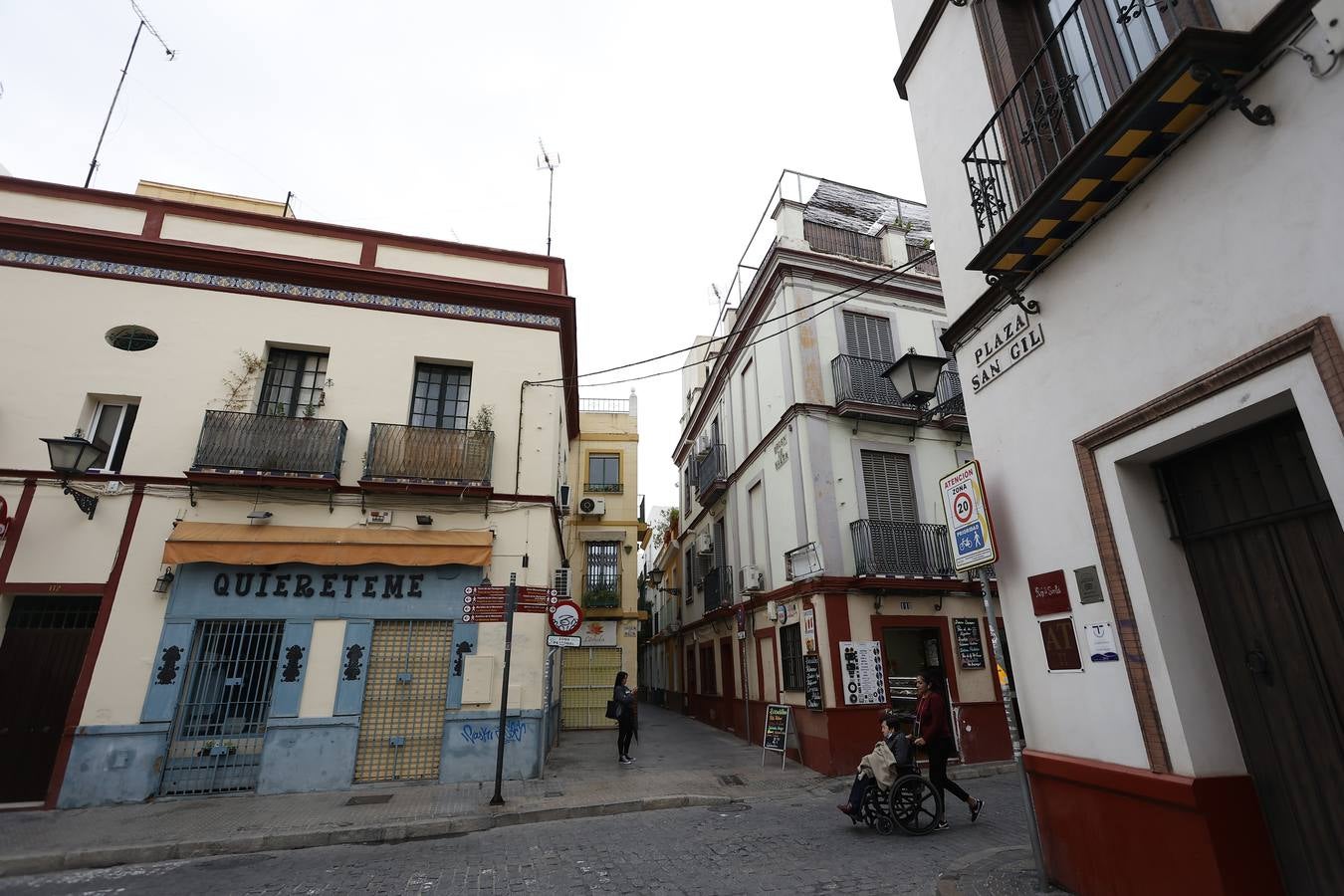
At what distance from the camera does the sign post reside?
477 centimetres

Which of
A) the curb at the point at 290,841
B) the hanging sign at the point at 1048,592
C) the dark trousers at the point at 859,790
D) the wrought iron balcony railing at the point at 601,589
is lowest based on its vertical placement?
the curb at the point at 290,841

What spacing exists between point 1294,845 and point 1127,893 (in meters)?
Answer: 0.95

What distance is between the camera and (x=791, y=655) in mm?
13000

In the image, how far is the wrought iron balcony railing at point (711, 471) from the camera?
59.6ft

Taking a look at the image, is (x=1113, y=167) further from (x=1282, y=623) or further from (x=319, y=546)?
(x=319, y=546)

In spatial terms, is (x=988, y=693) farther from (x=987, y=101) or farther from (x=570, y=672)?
(x=570, y=672)

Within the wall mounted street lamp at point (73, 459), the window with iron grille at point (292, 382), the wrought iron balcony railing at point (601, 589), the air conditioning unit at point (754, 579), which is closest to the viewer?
the wall mounted street lamp at point (73, 459)

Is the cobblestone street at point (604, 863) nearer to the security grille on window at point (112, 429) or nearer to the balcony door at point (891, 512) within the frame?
the balcony door at point (891, 512)

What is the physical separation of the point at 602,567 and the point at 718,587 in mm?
4735

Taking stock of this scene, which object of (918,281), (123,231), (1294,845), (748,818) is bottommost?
(748,818)

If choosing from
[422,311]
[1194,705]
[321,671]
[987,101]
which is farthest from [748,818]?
[422,311]

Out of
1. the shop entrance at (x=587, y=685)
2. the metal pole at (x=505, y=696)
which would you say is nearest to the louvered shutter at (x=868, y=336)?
the metal pole at (x=505, y=696)

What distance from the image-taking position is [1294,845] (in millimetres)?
3439

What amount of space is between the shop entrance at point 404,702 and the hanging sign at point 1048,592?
8.30 metres
